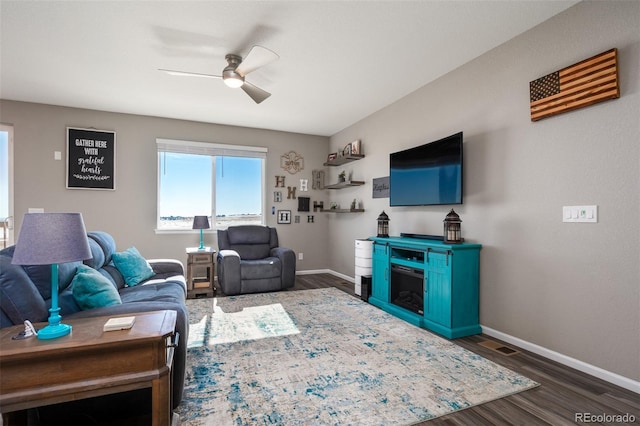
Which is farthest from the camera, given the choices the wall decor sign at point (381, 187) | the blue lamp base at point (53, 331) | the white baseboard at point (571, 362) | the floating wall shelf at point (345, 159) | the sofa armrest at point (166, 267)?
the floating wall shelf at point (345, 159)

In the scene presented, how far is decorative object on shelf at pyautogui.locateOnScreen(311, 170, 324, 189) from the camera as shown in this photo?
20.3 ft

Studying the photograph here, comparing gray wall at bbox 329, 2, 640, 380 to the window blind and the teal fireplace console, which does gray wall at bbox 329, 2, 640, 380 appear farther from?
the window blind

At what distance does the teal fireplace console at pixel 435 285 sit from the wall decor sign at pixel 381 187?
1.02m

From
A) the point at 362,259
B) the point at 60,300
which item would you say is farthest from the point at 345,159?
the point at 60,300

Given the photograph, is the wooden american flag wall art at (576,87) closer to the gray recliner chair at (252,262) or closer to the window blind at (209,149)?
the gray recliner chair at (252,262)

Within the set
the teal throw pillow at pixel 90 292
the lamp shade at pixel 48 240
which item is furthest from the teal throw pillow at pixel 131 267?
the lamp shade at pixel 48 240

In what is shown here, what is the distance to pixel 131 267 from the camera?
3.06 m

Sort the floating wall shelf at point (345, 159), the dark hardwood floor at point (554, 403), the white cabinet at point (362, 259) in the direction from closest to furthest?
the dark hardwood floor at point (554, 403) → the white cabinet at point (362, 259) → the floating wall shelf at point (345, 159)

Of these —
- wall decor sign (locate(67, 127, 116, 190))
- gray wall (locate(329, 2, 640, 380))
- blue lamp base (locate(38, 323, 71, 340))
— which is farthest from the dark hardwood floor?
wall decor sign (locate(67, 127, 116, 190))

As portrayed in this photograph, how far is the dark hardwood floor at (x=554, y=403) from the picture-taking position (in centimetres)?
172

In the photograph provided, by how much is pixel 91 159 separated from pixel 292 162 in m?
3.17

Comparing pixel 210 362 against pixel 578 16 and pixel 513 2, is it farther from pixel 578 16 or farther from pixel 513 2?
pixel 578 16

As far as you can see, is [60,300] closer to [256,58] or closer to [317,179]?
[256,58]

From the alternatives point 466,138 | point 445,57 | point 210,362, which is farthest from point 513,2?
point 210,362
